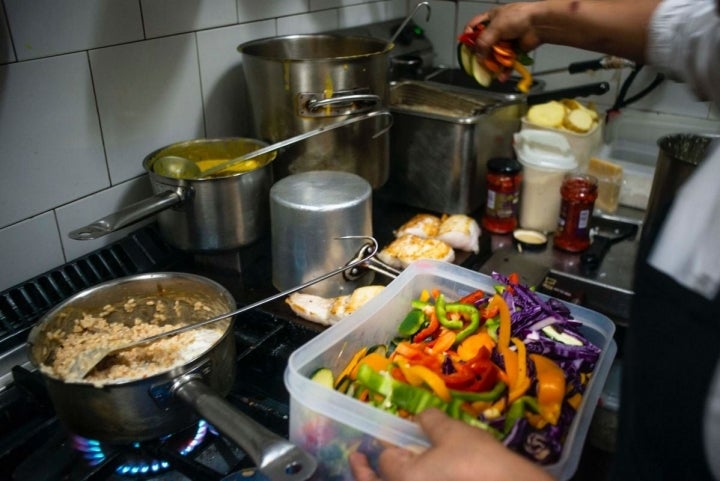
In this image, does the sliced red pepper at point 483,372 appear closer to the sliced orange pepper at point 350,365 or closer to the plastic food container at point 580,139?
the sliced orange pepper at point 350,365

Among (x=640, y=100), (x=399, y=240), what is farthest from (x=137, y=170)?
(x=640, y=100)

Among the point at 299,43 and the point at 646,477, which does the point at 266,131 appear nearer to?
the point at 299,43

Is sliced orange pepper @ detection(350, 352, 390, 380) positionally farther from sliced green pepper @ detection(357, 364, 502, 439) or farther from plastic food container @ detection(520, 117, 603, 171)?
plastic food container @ detection(520, 117, 603, 171)

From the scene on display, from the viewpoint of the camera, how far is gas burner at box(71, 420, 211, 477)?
2.17ft

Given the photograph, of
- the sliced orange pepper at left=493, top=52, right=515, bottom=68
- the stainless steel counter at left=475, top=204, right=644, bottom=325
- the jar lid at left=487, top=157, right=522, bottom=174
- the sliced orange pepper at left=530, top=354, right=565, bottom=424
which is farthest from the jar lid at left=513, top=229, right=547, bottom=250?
the sliced orange pepper at left=530, top=354, right=565, bottom=424

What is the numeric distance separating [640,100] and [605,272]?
548 mm

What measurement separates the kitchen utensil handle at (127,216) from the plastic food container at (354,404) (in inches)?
11.4

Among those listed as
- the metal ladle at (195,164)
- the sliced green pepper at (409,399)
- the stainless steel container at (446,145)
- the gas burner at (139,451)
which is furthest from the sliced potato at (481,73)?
the gas burner at (139,451)

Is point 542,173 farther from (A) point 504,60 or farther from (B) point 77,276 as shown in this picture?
(B) point 77,276

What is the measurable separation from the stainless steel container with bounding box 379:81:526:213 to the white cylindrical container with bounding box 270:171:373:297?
0.92 ft

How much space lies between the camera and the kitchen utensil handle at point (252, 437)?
0.52 m

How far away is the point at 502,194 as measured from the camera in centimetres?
111

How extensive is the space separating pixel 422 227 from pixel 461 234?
0.23 ft

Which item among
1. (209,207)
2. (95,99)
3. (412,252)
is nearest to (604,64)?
(412,252)
